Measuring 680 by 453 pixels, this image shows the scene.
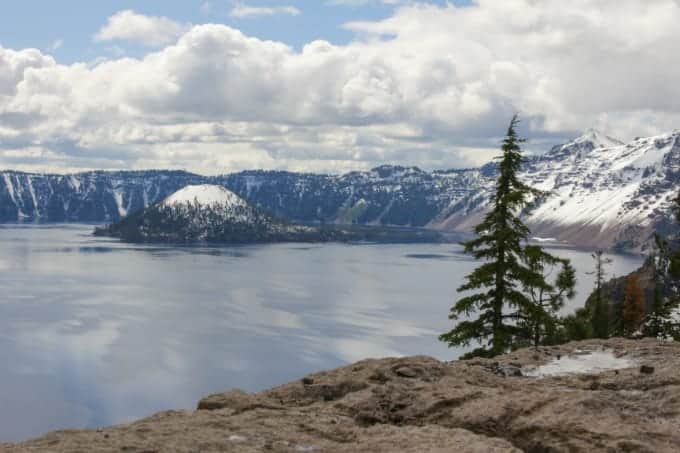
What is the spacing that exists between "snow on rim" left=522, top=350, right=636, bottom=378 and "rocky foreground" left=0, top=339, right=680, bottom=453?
3.27 feet

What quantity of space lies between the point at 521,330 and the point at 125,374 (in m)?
73.9

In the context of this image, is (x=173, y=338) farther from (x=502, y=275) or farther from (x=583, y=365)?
(x=583, y=365)

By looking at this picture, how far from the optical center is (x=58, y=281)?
198 m

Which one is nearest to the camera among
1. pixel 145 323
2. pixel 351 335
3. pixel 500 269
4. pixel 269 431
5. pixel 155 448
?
pixel 155 448

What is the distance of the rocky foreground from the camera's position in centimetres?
895

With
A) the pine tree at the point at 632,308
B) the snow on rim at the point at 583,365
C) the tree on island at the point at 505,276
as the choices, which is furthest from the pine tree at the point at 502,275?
the pine tree at the point at 632,308

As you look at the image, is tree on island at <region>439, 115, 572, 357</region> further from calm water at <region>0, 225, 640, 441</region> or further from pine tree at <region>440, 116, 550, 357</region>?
calm water at <region>0, 225, 640, 441</region>

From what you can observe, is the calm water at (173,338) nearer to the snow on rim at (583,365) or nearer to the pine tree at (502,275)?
the pine tree at (502,275)

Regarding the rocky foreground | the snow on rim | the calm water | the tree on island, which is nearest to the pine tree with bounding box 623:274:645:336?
the tree on island

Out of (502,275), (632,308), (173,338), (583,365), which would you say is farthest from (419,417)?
(173,338)

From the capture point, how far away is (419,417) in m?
10.8

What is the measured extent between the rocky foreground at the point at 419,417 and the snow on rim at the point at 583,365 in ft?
3.27

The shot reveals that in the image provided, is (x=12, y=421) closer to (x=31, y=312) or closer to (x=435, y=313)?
(x=31, y=312)

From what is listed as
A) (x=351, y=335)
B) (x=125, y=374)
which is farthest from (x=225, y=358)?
(x=351, y=335)
